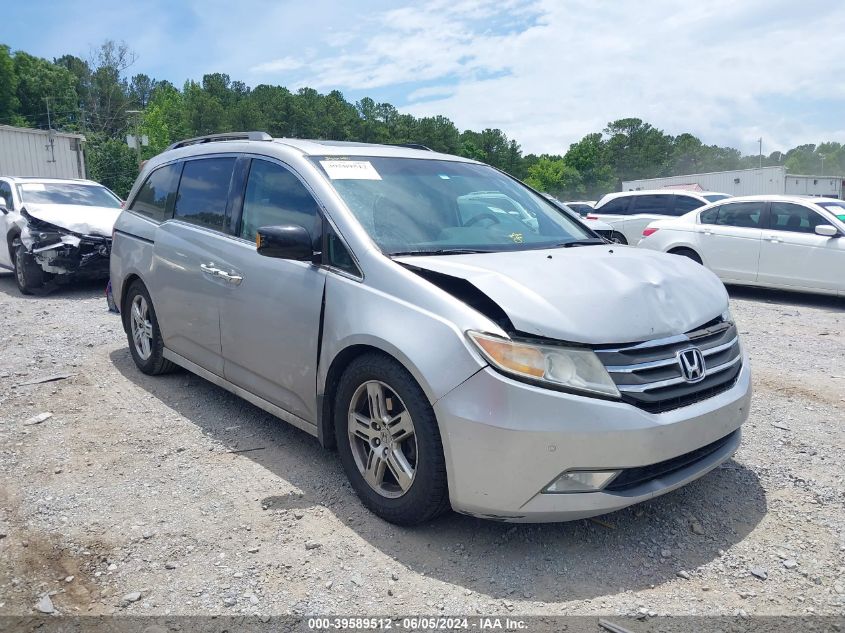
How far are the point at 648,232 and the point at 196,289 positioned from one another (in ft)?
28.0

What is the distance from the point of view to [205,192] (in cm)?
467

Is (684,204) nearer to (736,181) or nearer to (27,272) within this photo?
(27,272)

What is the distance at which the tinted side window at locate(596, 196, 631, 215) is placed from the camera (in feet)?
45.7

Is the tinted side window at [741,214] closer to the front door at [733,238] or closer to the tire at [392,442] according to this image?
the front door at [733,238]

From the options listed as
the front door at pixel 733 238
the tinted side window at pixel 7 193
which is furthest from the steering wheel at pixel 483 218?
the tinted side window at pixel 7 193

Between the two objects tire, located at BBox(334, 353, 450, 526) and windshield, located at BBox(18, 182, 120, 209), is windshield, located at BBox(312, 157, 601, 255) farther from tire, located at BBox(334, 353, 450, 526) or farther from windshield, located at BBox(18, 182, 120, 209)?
windshield, located at BBox(18, 182, 120, 209)

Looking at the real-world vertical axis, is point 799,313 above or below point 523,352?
below

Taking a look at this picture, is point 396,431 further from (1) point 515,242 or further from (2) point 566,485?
(1) point 515,242

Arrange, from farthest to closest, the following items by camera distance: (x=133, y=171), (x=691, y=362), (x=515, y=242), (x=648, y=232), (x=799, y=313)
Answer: (x=133, y=171)
(x=648, y=232)
(x=799, y=313)
(x=515, y=242)
(x=691, y=362)

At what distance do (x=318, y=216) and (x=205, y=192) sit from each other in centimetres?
142

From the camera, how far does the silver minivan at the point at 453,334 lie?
2.72 metres

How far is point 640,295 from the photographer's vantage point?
300 cm

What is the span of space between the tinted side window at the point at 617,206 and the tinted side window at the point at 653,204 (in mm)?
180

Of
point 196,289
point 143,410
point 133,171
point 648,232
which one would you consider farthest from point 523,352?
point 133,171
